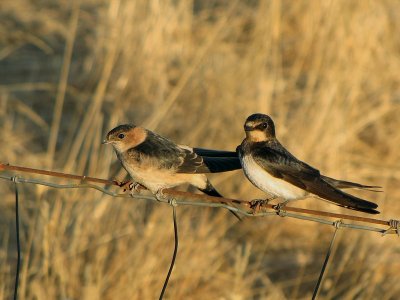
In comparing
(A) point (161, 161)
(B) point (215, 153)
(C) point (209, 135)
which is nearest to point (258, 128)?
(B) point (215, 153)

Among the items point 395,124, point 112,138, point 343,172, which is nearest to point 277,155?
point 112,138

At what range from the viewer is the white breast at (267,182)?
13.2 ft

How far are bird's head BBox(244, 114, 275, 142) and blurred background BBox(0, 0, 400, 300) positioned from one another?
3.73ft

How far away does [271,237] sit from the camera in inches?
285

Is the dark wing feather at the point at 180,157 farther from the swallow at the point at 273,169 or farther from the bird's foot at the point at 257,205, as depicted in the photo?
the bird's foot at the point at 257,205

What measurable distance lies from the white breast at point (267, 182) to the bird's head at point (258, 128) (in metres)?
0.17

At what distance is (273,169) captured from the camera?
4055 millimetres

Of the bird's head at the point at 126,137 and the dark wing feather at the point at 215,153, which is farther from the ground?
the bird's head at the point at 126,137

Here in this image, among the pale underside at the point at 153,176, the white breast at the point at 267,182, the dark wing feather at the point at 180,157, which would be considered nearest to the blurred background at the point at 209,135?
the pale underside at the point at 153,176

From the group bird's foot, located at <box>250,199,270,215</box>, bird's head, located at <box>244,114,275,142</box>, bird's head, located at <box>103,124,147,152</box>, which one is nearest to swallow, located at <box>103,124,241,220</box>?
bird's head, located at <box>103,124,147,152</box>

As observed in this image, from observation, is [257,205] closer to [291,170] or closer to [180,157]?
[291,170]

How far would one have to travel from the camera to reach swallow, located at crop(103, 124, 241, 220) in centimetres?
437

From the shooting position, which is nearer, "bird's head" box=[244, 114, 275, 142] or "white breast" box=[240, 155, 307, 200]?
"white breast" box=[240, 155, 307, 200]

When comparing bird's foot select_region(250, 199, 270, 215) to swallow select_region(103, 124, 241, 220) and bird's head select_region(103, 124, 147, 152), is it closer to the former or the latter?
swallow select_region(103, 124, 241, 220)
